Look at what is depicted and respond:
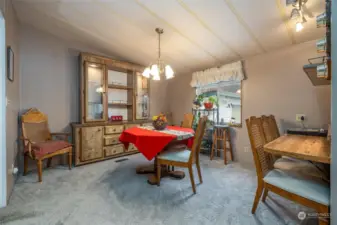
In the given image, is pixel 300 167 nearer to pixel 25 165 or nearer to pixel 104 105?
pixel 104 105

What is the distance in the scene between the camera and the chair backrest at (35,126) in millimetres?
2705

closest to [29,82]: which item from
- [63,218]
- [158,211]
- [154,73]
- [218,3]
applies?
[154,73]

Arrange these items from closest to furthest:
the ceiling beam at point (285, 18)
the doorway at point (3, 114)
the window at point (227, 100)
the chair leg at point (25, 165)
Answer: the doorway at point (3, 114) → the ceiling beam at point (285, 18) → the chair leg at point (25, 165) → the window at point (227, 100)

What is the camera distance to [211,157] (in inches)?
137

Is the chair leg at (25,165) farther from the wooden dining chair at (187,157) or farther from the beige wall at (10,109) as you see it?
the wooden dining chair at (187,157)

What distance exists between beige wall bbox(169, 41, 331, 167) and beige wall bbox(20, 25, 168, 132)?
3384mm

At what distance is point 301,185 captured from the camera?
1.33 metres

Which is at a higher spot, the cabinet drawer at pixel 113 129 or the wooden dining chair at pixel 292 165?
the cabinet drawer at pixel 113 129

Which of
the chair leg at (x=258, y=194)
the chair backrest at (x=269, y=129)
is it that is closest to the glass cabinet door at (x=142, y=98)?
the chair backrest at (x=269, y=129)

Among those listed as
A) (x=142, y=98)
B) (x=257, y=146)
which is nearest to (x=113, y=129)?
(x=142, y=98)

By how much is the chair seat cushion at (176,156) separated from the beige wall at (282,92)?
5.03ft

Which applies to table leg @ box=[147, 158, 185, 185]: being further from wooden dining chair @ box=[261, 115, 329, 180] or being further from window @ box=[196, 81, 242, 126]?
window @ box=[196, 81, 242, 126]

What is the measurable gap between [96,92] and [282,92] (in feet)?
11.4

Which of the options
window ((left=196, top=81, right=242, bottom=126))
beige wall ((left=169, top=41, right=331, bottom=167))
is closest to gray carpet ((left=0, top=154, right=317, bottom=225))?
beige wall ((left=169, top=41, right=331, bottom=167))
